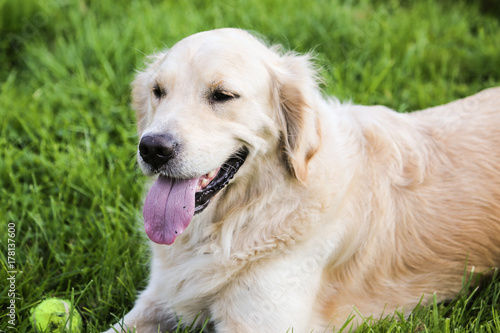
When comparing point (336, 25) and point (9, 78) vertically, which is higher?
point (336, 25)

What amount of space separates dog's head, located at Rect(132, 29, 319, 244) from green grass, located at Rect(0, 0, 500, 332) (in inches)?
15.2

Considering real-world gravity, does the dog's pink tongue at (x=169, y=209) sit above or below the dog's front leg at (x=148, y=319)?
above

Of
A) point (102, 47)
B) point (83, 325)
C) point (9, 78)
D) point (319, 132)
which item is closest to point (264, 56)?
point (319, 132)

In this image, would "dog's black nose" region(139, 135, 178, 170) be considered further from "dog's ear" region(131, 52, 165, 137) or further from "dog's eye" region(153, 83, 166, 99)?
"dog's ear" region(131, 52, 165, 137)

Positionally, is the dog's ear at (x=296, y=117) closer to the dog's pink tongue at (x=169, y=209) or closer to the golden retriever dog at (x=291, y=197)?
the golden retriever dog at (x=291, y=197)

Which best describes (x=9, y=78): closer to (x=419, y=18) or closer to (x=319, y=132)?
(x=319, y=132)

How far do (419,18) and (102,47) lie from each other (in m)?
3.32

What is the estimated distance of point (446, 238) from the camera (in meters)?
2.84

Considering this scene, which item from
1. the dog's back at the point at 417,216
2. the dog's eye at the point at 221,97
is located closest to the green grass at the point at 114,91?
the dog's back at the point at 417,216

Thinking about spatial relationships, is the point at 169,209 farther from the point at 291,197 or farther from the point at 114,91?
the point at 114,91

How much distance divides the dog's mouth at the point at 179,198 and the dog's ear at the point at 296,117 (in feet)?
0.73

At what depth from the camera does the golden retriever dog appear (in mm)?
2529

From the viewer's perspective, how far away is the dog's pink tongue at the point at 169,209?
251 centimetres

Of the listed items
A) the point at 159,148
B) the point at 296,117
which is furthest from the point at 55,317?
the point at 296,117
